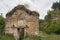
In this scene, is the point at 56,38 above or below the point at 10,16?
below

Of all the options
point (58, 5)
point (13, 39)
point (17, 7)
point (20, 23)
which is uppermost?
point (58, 5)

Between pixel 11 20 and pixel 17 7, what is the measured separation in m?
1.61

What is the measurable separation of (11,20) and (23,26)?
1549mm

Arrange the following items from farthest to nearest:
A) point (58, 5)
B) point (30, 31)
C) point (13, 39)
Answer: point (58, 5) → point (30, 31) → point (13, 39)

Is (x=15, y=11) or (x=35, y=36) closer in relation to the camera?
(x=35, y=36)

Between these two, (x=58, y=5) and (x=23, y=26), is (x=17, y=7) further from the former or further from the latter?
(x=58, y=5)

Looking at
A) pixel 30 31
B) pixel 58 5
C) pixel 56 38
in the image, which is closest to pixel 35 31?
pixel 30 31

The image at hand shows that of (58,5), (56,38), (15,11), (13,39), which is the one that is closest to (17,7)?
(15,11)

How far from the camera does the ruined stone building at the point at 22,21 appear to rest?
79.0ft

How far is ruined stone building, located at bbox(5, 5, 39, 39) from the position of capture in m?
24.1

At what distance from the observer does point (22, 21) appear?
24219 millimetres

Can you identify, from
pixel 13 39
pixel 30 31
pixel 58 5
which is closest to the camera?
pixel 13 39

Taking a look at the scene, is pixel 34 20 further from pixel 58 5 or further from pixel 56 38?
pixel 58 5

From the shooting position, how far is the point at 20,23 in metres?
24.2
